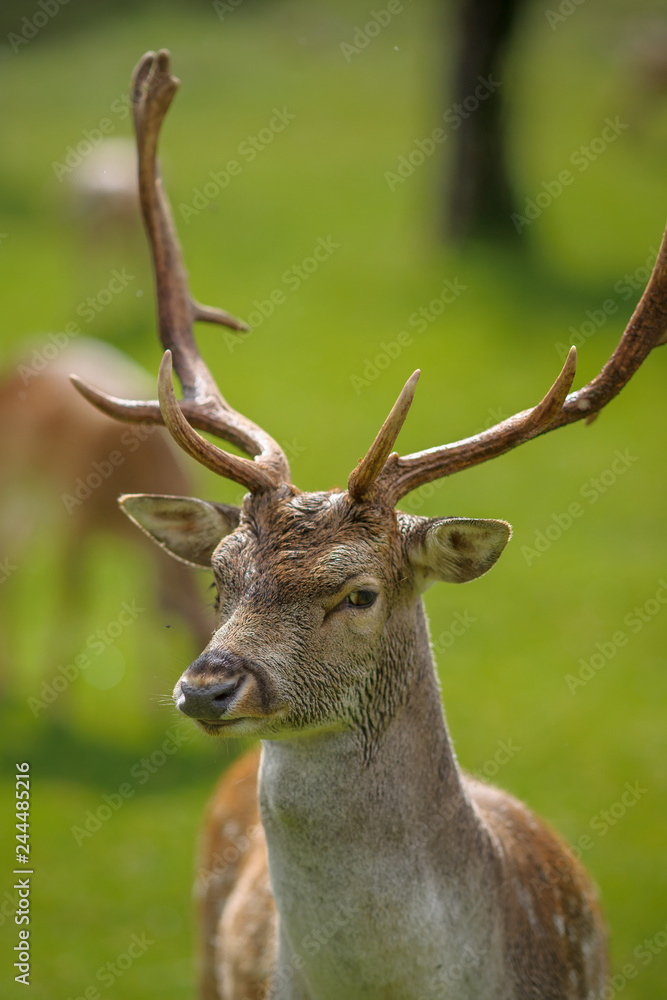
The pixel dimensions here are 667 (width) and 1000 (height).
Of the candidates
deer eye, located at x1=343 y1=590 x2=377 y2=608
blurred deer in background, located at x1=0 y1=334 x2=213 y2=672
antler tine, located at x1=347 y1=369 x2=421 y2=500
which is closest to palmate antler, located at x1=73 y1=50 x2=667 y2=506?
antler tine, located at x1=347 y1=369 x2=421 y2=500

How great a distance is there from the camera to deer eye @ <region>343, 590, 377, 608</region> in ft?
10.00

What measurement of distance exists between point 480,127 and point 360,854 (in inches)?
629

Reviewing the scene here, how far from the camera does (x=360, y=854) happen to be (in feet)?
10.2

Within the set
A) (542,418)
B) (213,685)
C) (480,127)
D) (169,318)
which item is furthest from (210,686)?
(480,127)

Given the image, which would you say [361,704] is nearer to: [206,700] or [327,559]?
[327,559]

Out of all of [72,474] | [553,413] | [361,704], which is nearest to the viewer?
[361,704]

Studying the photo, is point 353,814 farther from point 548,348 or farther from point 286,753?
point 548,348

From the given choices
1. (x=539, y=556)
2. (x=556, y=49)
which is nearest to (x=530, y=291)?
(x=539, y=556)

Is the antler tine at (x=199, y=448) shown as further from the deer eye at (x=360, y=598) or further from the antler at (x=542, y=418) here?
the deer eye at (x=360, y=598)

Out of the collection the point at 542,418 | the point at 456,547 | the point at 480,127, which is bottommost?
the point at 480,127

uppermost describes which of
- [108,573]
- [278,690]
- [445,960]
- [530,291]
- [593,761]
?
[278,690]

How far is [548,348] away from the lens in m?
15.6

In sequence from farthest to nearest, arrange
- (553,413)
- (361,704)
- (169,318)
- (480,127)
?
(480,127), (169,318), (553,413), (361,704)

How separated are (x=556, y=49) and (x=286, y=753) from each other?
94.0 feet
